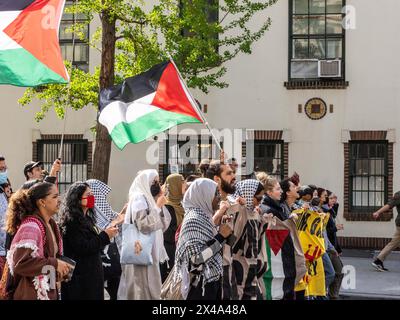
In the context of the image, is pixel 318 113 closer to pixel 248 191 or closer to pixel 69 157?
pixel 69 157

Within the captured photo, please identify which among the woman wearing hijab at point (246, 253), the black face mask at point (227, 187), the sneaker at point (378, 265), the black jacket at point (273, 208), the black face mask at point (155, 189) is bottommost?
the sneaker at point (378, 265)

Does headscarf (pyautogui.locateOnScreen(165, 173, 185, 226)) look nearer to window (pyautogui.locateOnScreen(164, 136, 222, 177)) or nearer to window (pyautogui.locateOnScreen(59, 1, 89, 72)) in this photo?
window (pyautogui.locateOnScreen(164, 136, 222, 177))

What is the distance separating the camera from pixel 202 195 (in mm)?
7656

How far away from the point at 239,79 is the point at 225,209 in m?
13.6

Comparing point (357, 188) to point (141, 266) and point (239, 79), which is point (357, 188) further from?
point (141, 266)

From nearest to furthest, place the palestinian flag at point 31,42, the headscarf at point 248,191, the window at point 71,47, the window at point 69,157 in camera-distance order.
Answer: the headscarf at point 248,191 → the palestinian flag at point 31,42 → the window at point 71,47 → the window at point 69,157

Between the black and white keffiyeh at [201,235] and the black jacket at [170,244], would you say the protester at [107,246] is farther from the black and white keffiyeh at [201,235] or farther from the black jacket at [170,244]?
the black and white keffiyeh at [201,235]

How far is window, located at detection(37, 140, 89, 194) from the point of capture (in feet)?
71.8

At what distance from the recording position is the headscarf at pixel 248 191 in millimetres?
8422

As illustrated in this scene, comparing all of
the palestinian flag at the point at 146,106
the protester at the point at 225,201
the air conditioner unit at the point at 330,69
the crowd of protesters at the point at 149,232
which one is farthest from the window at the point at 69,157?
the protester at the point at 225,201

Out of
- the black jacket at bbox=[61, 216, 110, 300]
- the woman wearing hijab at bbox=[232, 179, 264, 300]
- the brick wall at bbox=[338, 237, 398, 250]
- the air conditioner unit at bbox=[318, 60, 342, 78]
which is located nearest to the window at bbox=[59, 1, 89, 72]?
the air conditioner unit at bbox=[318, 60, 342, 78]

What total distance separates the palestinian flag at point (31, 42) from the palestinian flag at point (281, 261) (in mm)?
2868

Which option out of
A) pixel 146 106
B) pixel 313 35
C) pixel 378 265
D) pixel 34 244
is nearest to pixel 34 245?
pixel 34 244
